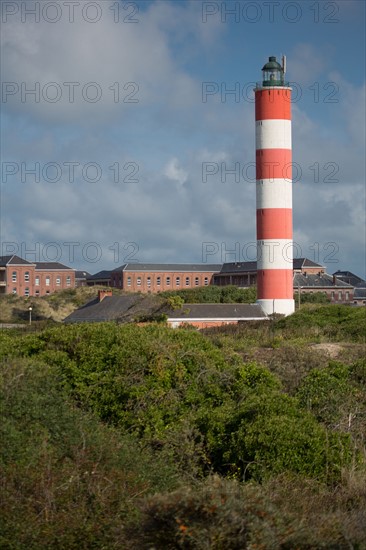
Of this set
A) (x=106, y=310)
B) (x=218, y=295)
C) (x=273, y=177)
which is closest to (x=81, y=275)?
(x=218, y=295)

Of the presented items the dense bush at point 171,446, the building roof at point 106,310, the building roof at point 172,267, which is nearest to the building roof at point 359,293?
the building roof at point 172,267

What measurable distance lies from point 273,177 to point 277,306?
6300 mm

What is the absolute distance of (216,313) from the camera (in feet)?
153

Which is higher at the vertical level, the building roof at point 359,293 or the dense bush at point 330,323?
the building roof at point 359,293

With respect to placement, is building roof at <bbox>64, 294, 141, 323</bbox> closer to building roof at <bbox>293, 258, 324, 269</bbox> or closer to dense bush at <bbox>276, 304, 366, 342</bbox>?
dense bush at <bbox>276, 304, 366, 342</bbox>

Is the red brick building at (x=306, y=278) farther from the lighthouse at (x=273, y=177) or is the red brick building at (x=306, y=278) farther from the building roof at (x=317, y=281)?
the lighthouse at (x=273, y=177)

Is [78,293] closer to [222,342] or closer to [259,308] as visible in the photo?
[259,308]

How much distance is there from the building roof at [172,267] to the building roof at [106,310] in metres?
38.1

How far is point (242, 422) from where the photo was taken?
1234 centimetres

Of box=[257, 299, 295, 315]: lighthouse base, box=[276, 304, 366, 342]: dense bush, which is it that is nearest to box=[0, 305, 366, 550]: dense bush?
box=[276, 304, 366, 342]: dense bush

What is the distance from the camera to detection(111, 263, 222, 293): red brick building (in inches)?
3531

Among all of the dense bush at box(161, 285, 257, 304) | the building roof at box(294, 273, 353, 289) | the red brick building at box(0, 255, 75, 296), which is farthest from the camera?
the red brick building at box(0, 255, 75, 296)

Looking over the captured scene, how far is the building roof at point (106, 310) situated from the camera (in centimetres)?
4749

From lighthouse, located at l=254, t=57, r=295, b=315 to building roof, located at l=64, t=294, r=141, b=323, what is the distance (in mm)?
9715
